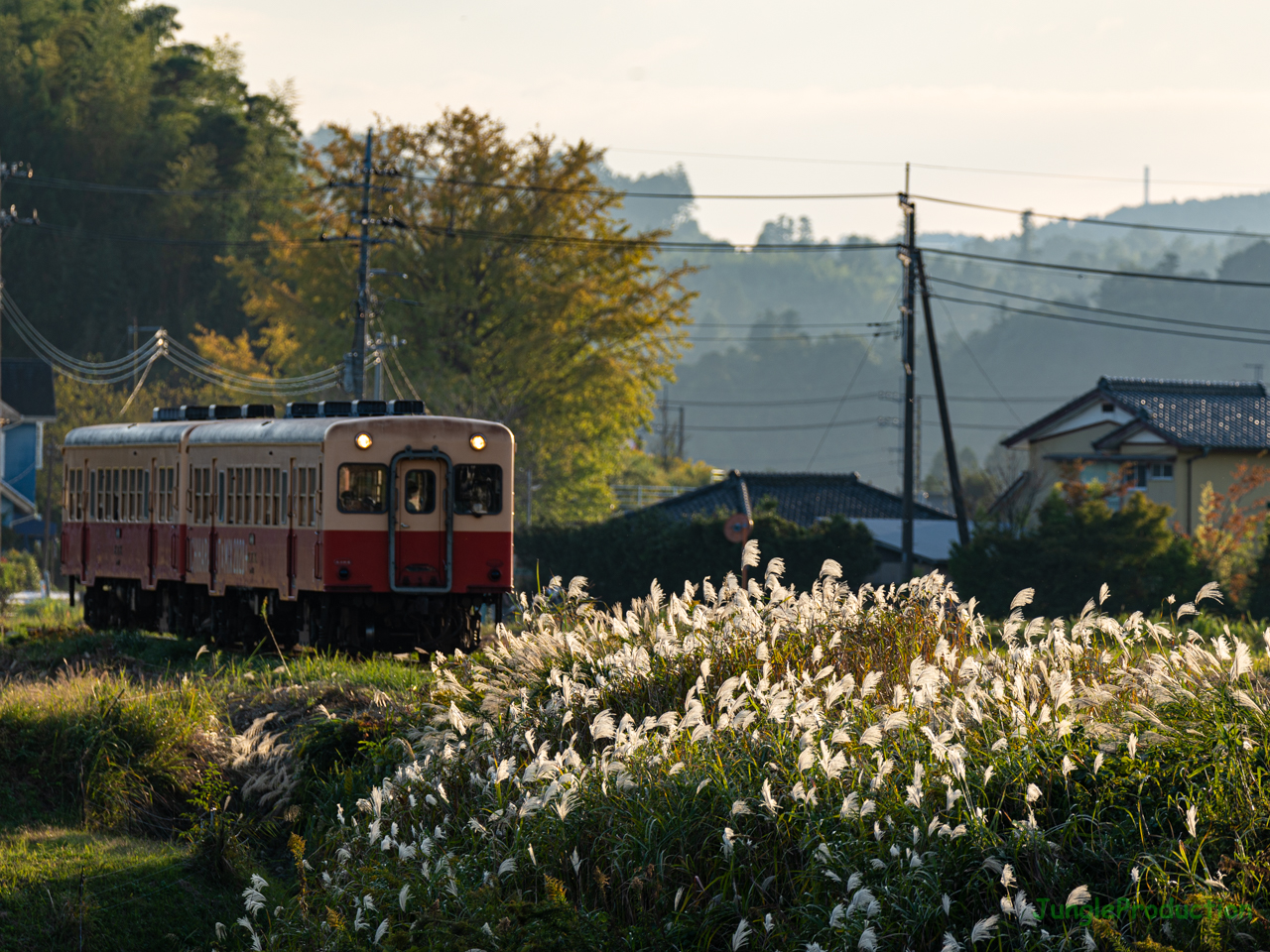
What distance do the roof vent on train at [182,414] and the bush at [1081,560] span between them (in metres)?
14.9

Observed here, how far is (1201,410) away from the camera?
144 ft

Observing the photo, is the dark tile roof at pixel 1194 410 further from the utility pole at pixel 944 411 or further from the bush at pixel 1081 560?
the utility pole at pixel 944 411

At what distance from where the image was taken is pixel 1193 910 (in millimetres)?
6129

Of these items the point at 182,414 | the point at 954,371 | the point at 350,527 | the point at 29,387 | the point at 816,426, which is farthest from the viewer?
the point at 816,426

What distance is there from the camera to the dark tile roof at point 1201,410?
139 feet

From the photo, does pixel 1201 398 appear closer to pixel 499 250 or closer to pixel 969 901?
pixel 499 250

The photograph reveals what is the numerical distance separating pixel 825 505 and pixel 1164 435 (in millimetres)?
10355

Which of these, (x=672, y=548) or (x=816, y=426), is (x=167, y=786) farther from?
(x=816, y=426)

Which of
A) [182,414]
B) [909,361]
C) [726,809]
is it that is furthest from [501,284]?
[726,809]

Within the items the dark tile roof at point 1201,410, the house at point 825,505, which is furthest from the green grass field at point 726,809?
the dark tile roof at point 1201,410

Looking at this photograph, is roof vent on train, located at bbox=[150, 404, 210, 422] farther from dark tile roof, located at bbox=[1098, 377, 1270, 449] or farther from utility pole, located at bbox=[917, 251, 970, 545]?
dark tile roof, located at bbox=[1098, 377, 1270, 449]

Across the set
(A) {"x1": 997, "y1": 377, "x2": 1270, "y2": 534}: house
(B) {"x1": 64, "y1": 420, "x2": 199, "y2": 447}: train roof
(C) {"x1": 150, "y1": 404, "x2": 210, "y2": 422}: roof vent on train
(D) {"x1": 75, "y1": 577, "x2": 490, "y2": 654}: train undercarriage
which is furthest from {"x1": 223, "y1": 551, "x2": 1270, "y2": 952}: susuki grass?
(A) {"x1": 997, "y1": 377, "x2": 1270, "y2": 534}: house

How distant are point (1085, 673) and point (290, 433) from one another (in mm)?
11061

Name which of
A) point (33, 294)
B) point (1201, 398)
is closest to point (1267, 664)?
point (1201, 398)
